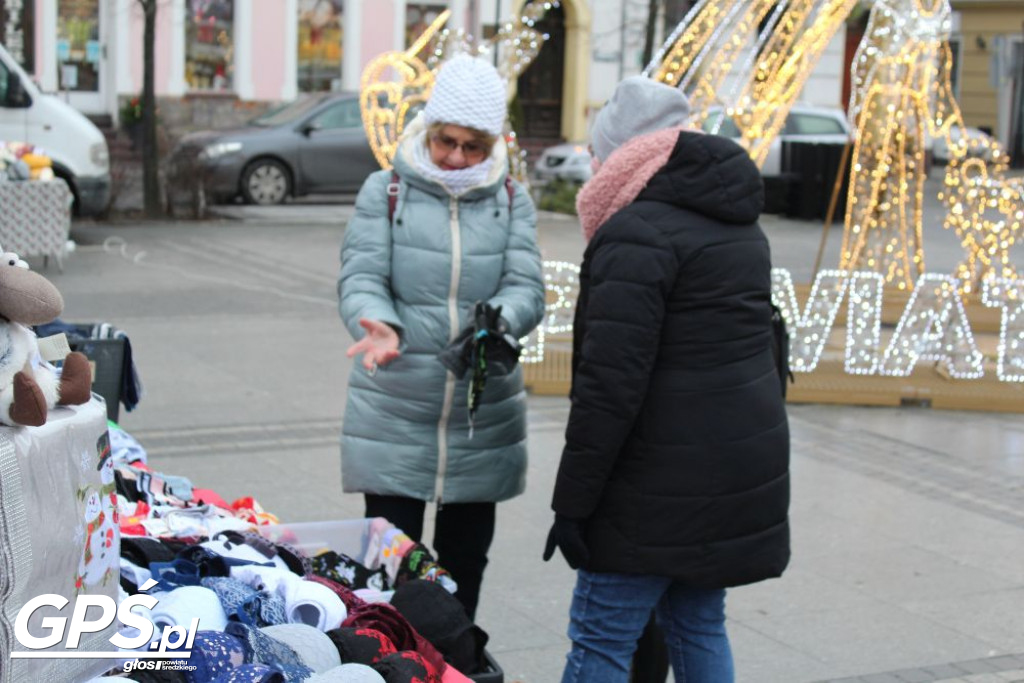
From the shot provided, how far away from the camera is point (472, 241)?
13.9 ft

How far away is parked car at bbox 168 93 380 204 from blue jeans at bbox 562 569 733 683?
14.9 metres

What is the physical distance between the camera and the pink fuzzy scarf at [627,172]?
3469 millimetres

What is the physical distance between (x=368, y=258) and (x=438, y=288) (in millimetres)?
212

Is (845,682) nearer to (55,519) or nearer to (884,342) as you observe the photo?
(55,519)

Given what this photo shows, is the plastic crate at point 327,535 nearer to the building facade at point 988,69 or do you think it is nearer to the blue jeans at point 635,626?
the blue jeans at point 635,626

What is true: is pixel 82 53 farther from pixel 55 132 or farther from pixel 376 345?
pixel 376 345

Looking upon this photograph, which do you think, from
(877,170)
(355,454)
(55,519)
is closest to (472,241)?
(355,454)

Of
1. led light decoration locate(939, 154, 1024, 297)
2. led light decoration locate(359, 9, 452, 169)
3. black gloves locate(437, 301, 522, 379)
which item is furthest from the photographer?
led light decoration locate(359, 9, 452, 169)

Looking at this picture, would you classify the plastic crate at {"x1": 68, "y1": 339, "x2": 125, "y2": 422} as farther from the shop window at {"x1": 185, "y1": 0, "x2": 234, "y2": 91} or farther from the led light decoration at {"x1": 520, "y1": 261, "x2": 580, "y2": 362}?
the shop window at {"x1": 185, "y1": 0, "x2": 234, "y2": 91}

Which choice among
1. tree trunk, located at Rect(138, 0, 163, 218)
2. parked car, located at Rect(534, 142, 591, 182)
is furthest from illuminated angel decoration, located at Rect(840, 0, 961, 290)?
parked car, located at Rect(534, 142, 591, 182)

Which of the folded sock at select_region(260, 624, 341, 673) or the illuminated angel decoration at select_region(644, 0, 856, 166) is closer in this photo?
the folded sock at select_region(260, 624, 341, 673)

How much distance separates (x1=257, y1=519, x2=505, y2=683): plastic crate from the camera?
418cm

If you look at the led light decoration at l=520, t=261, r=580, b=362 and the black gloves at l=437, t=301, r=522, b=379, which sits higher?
the black gloves at l=437, t=301, r=522, b=379

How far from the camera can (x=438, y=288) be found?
4.22 m
